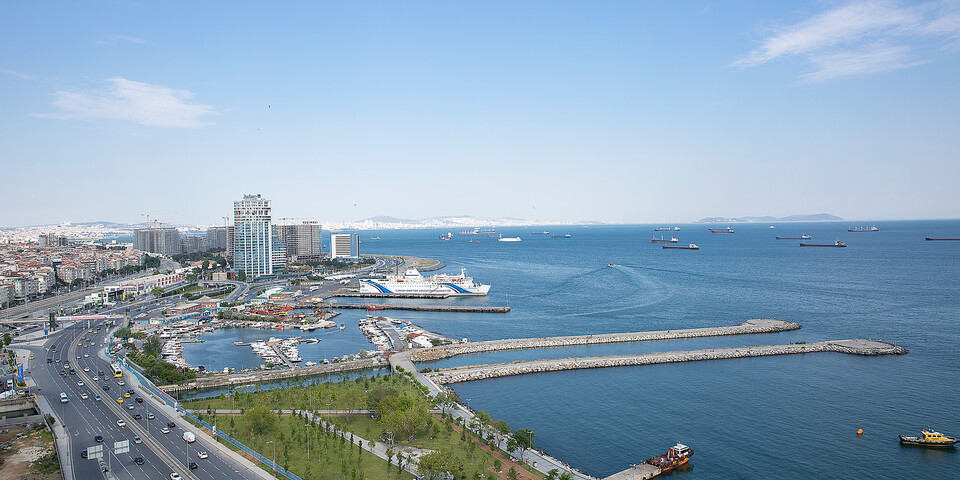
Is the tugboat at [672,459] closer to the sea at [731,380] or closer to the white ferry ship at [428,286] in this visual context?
the sea at [731,380]

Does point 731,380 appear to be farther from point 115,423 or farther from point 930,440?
point 115,423

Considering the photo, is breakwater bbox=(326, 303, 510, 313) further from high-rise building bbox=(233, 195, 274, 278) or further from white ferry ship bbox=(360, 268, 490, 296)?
high-rise building bbox=(233, 195, 274, 278)

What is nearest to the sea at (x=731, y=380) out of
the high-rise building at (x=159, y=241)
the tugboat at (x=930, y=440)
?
the tugboat at (x=930, y=440)

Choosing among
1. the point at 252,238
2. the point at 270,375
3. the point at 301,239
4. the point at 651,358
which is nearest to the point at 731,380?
the point at 651,358

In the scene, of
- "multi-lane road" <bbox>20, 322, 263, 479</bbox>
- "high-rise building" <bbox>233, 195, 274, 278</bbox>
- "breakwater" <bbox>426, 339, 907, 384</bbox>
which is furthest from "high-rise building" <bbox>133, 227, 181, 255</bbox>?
"breakwater" <bbox>426, 339, 907, 384</bbox>

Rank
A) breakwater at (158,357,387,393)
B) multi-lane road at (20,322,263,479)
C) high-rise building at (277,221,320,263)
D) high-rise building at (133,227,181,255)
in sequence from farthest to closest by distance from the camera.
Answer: high-rise building at (133,227,181,255) < high-rise building at (277,221,320,263) < breakwater at (158,357,387,393) < multi-lane road at (20,322,263,479)
